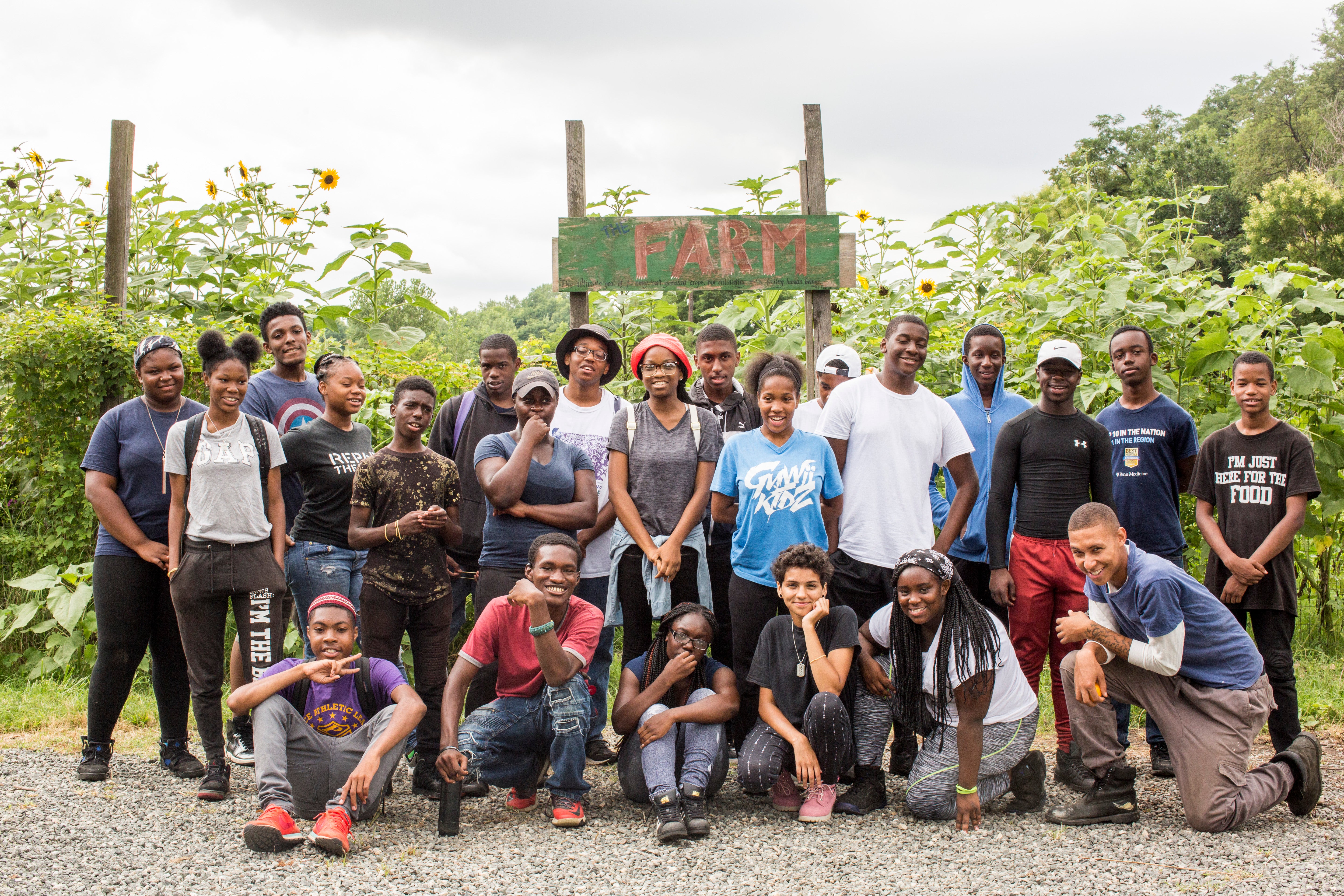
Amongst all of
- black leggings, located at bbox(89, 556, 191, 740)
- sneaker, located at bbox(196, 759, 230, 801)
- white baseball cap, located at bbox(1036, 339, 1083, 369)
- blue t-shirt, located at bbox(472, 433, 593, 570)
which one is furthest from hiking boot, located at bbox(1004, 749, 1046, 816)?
black leggings, located at bbox(89, 556, 191, 740)

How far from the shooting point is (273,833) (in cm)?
331

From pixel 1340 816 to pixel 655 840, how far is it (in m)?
2.59

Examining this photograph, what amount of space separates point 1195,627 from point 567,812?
2.52 meters

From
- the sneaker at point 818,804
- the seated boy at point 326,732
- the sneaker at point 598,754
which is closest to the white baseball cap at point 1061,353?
the sneaker at point 818,804

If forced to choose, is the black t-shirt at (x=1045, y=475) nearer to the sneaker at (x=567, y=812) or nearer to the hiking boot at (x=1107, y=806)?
the hiking boot at (x=1107, y=806)

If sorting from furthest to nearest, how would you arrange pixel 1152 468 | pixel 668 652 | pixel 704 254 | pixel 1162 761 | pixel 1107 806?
pixel 704 254 → pixel 1152 468 → pixel 1162 761 → pixel 668 652 → pixel 1107 806

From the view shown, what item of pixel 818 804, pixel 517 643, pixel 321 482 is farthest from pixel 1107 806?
pixel 321 482

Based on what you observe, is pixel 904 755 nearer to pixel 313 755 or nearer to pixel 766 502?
pixel 766 502

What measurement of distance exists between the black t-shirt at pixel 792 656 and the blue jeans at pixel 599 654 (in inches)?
27.6

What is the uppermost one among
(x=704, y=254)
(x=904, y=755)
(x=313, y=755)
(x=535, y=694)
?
(x=704, y=254)

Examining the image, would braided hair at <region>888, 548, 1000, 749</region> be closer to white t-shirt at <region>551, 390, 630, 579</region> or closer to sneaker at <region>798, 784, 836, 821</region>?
sneaker at <region>798, 784, 836, 821</region>

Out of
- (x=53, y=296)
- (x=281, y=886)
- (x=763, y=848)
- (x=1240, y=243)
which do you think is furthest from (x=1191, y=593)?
(x=1240, y=243)

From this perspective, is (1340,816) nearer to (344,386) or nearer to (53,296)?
(344,386)

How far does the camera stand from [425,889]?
10.1 ft
